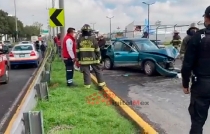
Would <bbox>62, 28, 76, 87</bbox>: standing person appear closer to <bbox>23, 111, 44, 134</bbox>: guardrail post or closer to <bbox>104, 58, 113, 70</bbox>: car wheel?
<bbox>23, 111, 44, 134</bbox>: guardrail post

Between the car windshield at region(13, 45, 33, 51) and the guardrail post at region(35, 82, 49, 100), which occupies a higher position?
the car windshield at region(13, 45, 33, 51)

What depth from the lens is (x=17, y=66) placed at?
1958cm

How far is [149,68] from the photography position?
12727 mm

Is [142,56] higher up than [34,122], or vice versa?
[142,56]

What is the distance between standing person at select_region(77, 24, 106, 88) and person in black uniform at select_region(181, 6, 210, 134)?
499cm

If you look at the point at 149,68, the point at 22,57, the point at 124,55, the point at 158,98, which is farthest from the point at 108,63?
the point at 158,98

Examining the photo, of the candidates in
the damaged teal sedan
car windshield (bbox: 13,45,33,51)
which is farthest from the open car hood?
car windshield (bbox: 13,45,33,51)

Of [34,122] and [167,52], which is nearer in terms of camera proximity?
[34,122]

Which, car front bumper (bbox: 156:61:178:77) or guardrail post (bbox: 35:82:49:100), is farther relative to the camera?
car front bumper (bbox: 156:61:178:77)

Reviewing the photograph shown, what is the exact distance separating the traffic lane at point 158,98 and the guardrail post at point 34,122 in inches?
84.7

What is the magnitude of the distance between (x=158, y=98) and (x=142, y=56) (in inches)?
195

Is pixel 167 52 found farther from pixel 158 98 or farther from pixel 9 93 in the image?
→ pixel 9 93

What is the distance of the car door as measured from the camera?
1371 centimetres

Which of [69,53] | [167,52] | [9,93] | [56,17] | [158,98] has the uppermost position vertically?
[56,17]
